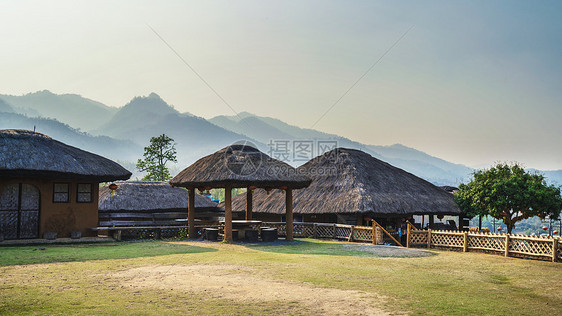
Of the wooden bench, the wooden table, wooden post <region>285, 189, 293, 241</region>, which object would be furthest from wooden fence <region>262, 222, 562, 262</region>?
the wooden bench

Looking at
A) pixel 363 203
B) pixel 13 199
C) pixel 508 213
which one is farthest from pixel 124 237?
pixel 508 213

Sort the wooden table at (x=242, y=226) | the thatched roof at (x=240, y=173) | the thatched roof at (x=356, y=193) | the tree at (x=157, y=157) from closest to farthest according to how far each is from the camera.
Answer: the thatched roof at (x=240, y=173), the wooden table at (x=242, y=226), the thatched roof at (x=356, y=193), the tree at (x=157, y=157)

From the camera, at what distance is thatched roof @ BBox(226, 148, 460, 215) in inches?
1055

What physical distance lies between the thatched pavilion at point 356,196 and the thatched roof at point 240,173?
2326 mm

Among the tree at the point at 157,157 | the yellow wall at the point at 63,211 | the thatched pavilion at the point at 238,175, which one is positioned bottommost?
the yellow wall at the point at 63,211

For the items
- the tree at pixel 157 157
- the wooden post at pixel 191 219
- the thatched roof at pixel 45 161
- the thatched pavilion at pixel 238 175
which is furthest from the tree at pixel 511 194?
the tree at pixel 157 157

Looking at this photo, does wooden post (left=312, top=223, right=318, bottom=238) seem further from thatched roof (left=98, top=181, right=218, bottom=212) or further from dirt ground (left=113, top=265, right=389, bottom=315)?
dirt ground (left=113, top=265, right=389, bottom=315)

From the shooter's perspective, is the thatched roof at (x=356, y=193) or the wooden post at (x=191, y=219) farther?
→ the thatched roof at (x=356, y=193)

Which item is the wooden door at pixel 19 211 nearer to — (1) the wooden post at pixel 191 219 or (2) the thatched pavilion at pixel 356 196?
(1) the wooden post at pixel 191 219

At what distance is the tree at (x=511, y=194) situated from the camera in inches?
1053

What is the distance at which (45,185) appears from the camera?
21.0m

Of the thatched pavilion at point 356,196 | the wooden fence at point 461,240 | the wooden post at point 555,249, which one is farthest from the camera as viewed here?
the thatched pavilion at point 356,196

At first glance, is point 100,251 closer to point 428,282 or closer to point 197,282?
point 197,282

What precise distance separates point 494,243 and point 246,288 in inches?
503
